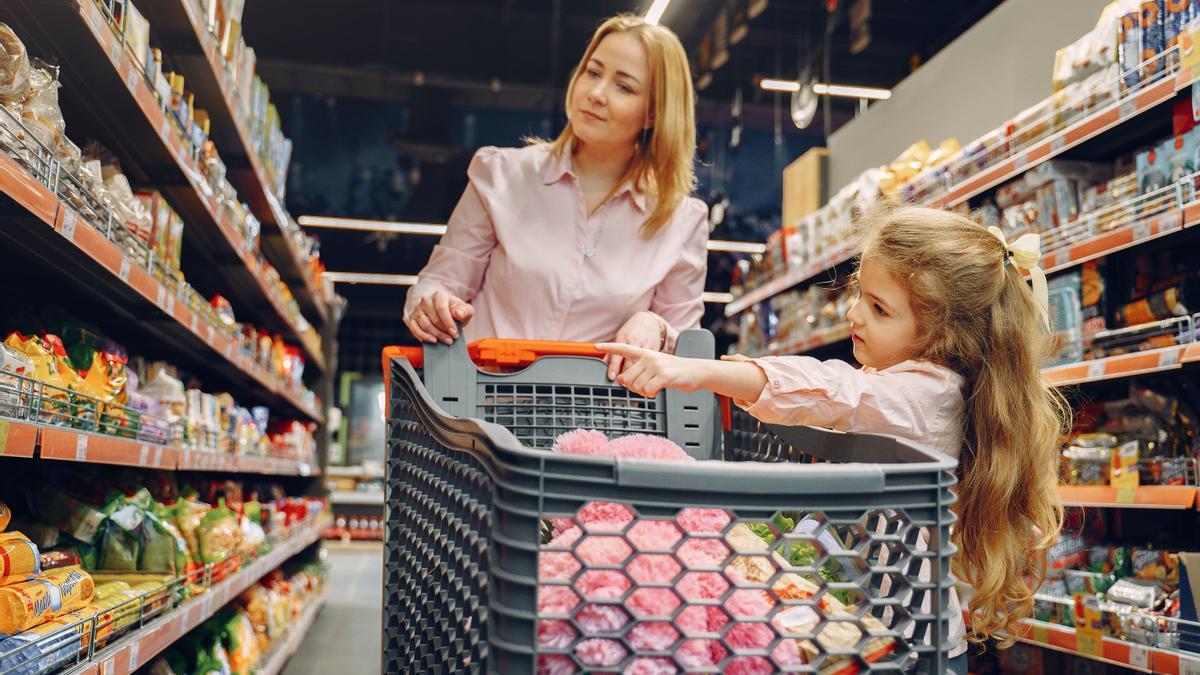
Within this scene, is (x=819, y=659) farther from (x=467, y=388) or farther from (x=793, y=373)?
(x=467, y=388)

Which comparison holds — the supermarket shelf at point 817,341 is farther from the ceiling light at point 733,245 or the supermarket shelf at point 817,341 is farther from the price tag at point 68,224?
the ceiling light at point 733,245

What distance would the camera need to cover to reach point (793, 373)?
1.20 metres

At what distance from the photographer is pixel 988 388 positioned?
4.48ft

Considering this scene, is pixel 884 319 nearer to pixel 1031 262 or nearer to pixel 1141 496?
pixel 1031 262

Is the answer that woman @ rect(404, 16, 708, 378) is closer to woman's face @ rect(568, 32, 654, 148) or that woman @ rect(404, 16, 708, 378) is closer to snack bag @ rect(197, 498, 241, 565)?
woman's face @ rect(568, 32, 654, 148)

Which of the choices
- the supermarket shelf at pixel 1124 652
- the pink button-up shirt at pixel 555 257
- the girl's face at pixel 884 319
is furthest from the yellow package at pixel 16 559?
the supermarket shelf at pixel 1124 652

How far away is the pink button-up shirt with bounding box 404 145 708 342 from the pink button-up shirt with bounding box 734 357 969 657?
56 centimetres

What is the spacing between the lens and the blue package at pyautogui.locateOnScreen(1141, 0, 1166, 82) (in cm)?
262

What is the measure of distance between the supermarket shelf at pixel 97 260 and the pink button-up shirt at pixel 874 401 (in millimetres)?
1062

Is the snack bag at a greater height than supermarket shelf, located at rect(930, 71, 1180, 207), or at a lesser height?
lesser

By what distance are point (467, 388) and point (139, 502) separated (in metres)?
1.25

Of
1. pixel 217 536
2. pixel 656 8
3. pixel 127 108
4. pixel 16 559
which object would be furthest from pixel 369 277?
pixel 16 559

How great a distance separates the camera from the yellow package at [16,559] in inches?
61.7

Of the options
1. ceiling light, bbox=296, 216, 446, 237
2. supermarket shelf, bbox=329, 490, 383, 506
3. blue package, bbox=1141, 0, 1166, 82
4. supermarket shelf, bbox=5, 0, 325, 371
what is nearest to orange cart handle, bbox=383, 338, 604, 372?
supermarket shelf, bbox=5, 0, 325, 371
